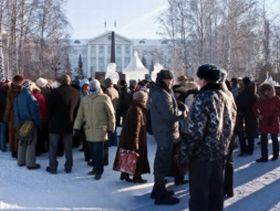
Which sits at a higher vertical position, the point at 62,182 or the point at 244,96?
the point at 244,96

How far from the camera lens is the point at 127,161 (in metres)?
8.77

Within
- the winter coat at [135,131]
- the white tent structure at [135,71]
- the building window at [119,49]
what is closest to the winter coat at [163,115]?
the winter coat at [135,131]

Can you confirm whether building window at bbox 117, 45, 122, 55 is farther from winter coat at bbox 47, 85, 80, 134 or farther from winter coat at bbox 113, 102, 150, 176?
winter coat at bbox 113, 102, 150, 176

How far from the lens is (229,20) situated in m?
34.4

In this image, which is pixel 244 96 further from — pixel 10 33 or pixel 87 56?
pixel 87 56

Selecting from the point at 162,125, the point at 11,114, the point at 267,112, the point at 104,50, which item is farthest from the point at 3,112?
the point at 104,50

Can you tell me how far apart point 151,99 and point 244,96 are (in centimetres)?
491

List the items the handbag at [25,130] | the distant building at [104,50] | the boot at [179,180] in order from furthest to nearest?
the distant building at [104,50] → the handbag at [25,130] → the boot at [179,180]

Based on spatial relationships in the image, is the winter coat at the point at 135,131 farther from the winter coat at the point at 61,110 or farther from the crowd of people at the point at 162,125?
the winter coat at the point at 61,110

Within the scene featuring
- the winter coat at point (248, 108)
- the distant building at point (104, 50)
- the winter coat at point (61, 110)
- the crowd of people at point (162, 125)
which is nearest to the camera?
the crowd of people at point (162, 125)

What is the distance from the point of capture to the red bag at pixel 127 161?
28.7ft

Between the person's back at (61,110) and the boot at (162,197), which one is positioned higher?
the person's back at (61,110)

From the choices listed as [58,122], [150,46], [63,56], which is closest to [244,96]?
[58,122]

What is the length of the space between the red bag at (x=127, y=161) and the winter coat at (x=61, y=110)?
1273 mm
